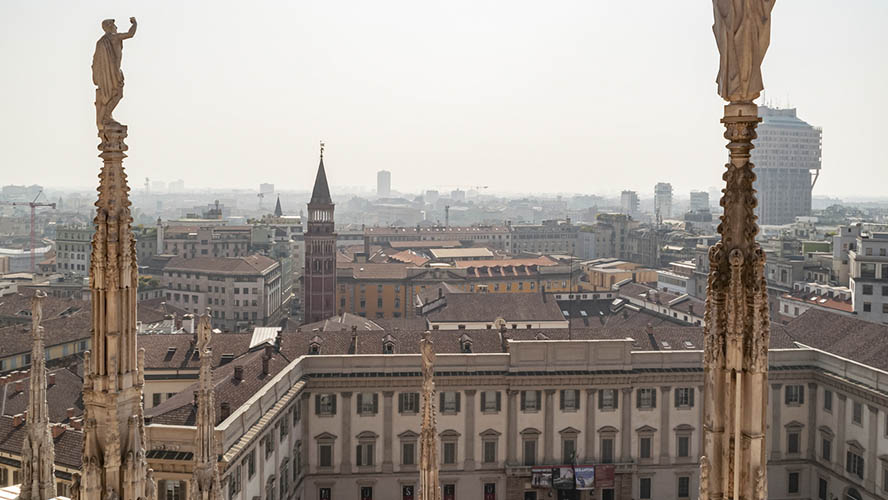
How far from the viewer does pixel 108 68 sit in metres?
7.23

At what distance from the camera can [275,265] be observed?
9888 cm

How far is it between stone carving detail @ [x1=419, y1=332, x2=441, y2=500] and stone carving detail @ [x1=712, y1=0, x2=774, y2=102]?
571 cm

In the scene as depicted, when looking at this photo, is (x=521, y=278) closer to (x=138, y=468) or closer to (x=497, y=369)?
(x=497, y=369)

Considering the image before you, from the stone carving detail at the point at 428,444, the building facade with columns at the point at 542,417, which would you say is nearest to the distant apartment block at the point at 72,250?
the building facade with columns at the point at 542,417

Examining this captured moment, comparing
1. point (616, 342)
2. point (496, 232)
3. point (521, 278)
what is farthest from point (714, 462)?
point (496, 232)

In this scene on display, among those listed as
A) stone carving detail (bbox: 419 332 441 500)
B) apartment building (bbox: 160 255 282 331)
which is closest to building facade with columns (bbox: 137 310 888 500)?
stone carving detail (bbox: 419 332 441 500)

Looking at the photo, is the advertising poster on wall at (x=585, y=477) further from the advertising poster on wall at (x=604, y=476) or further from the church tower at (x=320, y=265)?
the church tower at (x=320, y=265)

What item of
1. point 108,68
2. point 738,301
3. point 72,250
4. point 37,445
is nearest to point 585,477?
point 37,445

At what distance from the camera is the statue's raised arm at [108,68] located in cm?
720

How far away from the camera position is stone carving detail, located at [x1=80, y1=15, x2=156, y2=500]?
22.3 feet

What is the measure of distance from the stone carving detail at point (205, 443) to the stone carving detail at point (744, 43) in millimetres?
5929

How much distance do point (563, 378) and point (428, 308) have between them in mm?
28849

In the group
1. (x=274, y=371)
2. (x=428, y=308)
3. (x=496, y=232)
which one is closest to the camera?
(x=274, y=371)

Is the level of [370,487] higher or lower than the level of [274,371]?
lower
